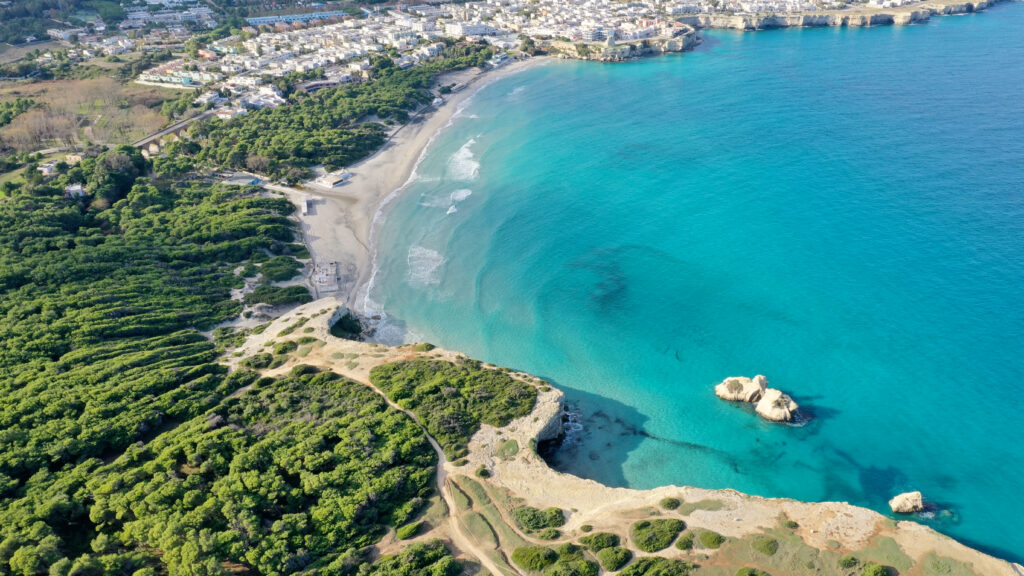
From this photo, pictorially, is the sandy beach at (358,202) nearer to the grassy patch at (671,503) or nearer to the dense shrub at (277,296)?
the dense shrub at (277,296)

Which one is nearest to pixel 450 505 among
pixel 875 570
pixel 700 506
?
pixel 700 506

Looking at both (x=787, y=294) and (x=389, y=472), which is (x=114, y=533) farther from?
(x=787, y=294)

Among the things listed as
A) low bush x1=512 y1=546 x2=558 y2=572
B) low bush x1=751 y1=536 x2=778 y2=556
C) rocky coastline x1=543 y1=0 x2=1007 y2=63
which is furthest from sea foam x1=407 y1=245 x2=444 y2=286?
rocky coastline x1=543 y1=0 x2=1007 y2=63

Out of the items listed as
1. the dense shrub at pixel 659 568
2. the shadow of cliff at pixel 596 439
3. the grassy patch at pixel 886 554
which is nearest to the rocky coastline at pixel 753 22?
the shadow of cliff at pixel 596 439

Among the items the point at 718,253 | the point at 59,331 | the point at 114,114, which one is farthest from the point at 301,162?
the point at 718,253

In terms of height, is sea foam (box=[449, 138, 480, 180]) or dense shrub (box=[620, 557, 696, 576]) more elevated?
sea foam (box=[449, 138, 480, 180])

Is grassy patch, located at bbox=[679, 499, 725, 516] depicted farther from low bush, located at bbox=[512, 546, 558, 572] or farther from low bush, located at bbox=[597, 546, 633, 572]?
low bush, located at bbox=[512, 546, 558, 572]

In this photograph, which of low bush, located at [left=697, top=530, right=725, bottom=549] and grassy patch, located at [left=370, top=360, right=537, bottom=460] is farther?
grassy patch, located at [left=370, top=360, right=537, bottom=460]
